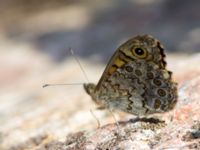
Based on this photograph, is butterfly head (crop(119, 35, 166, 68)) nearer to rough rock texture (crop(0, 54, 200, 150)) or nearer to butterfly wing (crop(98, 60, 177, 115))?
butterfly wing (crop(98, 60, 177, 115))

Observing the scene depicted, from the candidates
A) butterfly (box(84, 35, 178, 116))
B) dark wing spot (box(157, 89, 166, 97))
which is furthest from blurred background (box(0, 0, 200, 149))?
dark wing spot (box(157, 89, 166, 97))

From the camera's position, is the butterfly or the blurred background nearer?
the butterfly

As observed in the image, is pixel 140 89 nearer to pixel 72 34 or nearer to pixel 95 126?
pixel 95 126

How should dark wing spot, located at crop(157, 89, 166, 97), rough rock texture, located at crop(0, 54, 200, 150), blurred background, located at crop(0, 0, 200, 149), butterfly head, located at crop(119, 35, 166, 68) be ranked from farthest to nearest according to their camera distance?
blurred background, located at crop(0, 0, 200, 149) → dark wing spot, located at crop(157, 89, 166, 97) → butterfly head, located at crop(119, 35, 166, 68) → rough rock texture, located at crop(0, 54, 200, 150)

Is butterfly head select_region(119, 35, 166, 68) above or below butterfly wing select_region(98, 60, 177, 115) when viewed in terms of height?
above

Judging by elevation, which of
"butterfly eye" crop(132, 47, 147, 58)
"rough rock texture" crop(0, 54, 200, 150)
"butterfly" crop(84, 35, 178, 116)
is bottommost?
"rough rock texture" crop(0, 54, 200, 150)

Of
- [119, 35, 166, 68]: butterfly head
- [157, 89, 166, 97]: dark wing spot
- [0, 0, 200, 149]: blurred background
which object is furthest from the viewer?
[0, 0, 200, 149]: blurred background
